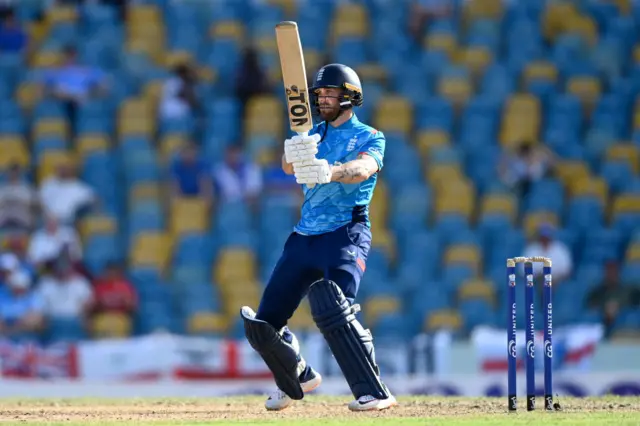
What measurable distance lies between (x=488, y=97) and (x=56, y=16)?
495 cm

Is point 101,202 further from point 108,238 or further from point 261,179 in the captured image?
point 261,179

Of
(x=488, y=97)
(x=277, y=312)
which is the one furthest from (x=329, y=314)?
(x=488, y=97)

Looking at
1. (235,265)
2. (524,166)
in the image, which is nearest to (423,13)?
(524,166)

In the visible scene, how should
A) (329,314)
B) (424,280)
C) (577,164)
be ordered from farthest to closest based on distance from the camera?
(577,164)
(424,280)
(329,314)

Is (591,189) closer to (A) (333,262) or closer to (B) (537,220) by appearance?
(B) (537,220)

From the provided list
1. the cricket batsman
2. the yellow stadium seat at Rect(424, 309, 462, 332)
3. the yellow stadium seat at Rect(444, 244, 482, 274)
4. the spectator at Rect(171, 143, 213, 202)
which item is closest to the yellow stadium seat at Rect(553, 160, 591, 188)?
the yellow stadium seat at Rect(444, 244, 482, 274)

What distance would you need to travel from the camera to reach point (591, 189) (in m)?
14.2

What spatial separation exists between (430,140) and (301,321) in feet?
9.51

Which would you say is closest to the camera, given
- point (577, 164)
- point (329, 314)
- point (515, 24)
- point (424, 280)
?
point (329, 314)

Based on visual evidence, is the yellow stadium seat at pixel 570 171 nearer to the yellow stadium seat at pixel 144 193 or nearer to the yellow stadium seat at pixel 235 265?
the yellow stadium seat at pixel 235 265

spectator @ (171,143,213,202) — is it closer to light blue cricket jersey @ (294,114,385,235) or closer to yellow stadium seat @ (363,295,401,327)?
yellow stadium seat @ (363,295,401,327)

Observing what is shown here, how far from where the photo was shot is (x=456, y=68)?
599 inches

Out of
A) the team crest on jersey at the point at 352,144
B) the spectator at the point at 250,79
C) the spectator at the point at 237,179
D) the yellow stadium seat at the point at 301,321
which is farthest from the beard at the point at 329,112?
the spectator at the point at 250,79

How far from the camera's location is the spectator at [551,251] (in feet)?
43.7
